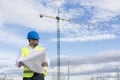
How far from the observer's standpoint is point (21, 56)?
29.8ft

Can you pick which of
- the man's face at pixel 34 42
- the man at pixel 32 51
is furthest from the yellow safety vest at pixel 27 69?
the man's face at pixel 34 42

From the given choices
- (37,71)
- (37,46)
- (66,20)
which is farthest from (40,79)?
(66,20)

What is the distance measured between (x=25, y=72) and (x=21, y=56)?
429 millimetres

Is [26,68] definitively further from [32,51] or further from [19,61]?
[32,51]

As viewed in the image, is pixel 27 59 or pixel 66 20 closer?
pixel 27 59

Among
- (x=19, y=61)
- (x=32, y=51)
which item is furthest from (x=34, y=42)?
(x=19, y=61)

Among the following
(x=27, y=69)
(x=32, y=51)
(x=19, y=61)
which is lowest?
(x=27, y=69)

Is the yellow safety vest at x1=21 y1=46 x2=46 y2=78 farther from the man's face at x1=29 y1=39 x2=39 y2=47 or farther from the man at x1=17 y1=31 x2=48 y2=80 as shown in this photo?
the man's face at x1=29 y1=39 x2=39 y2=47

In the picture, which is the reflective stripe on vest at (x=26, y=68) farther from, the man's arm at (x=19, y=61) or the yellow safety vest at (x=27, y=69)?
the man's arm at (x=19, y=61)

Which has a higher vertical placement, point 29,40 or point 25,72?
point 29,40

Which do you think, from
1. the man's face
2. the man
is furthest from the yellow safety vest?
the man's face

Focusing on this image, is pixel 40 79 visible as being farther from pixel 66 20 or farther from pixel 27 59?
pixel 66 20

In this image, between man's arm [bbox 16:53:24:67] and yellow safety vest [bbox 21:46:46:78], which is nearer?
man's arm [bbox 16:53:24:67]

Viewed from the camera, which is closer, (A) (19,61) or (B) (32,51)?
(A) (19,61)
